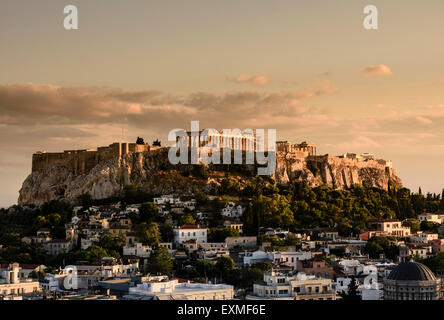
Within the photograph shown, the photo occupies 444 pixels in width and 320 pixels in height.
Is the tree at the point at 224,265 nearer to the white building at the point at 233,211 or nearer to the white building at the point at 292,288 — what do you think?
the white building at the point at 292,288

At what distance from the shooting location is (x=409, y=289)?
26109 mm

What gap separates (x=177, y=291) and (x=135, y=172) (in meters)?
23.2

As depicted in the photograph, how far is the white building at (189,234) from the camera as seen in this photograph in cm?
3688

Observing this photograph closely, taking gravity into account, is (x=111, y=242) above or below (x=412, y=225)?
below

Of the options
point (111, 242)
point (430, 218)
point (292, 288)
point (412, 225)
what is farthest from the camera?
point (430, 218)

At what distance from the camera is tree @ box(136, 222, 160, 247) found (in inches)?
1400

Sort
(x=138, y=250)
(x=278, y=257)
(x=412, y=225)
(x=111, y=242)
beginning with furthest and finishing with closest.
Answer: (x=412, y=225) < (x=111, y=242) < (x=138, y=250) < (x=278, y=257)

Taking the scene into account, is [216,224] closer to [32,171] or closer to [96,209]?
[96,209]

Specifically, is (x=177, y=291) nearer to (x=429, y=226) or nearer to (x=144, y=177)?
(x=144, y=177)

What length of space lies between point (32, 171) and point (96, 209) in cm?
1082

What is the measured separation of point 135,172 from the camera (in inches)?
1841

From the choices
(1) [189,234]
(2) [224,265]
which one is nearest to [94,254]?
(1) [189,234]

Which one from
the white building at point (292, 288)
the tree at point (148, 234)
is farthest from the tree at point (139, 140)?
the white building at point (292, 288)
